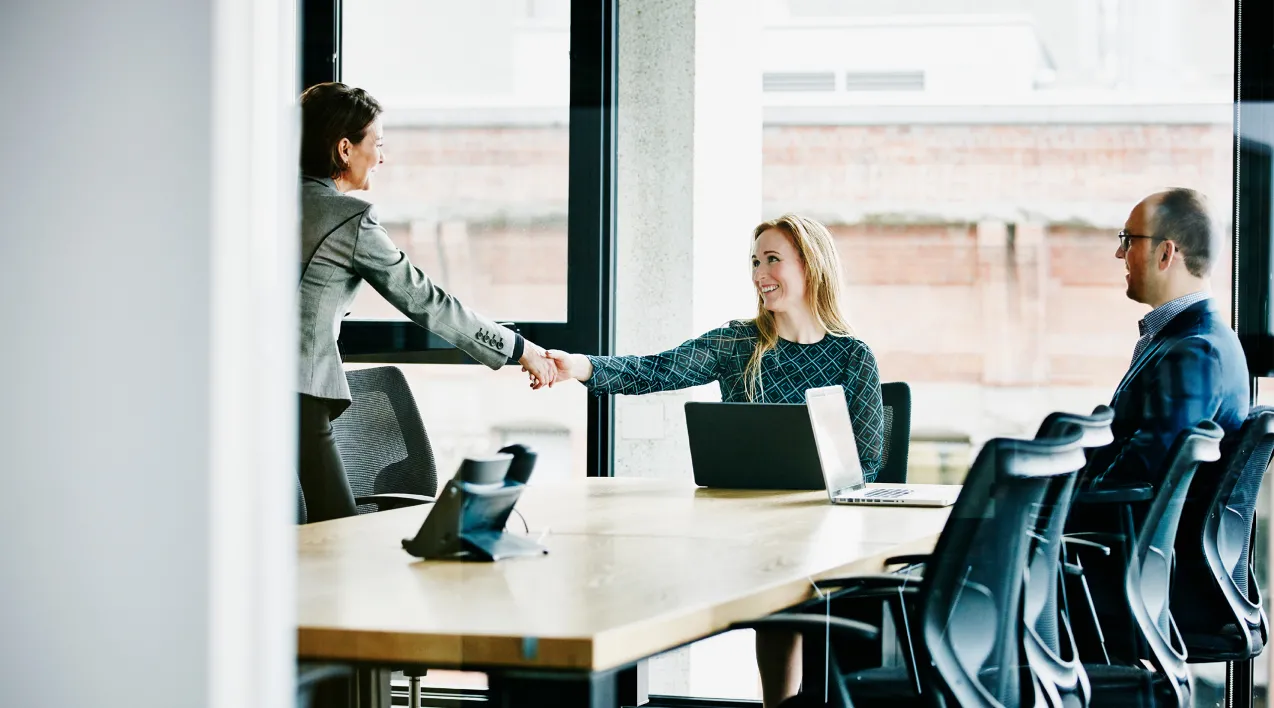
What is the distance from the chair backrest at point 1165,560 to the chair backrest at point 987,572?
0.74 m

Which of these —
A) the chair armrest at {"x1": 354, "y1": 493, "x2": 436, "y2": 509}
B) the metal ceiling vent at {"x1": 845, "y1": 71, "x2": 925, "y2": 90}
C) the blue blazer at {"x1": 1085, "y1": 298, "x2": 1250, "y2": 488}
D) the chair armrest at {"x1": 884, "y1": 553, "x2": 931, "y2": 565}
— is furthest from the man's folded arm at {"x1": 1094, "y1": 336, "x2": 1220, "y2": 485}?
the chair armrest at {"x1": 354, "y1": 493, "x2": 436, "y2": 509}

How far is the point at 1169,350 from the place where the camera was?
125 inches

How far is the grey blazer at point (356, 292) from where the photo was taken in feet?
9.18

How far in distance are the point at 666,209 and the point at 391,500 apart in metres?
1.43

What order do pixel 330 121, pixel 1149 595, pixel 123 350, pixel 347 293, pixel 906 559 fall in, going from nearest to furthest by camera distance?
pixel 123 350 < pixel 906 559 < pixel 330 121 < pixel 1149 595 < pixel 347 293

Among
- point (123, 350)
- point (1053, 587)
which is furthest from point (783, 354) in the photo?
point (123, 350)

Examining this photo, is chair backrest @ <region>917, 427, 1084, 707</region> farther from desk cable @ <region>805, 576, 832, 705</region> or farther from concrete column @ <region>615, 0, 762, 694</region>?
concrete column @ <region>615, 0, 762, 694</region>

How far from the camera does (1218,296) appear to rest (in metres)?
3.50

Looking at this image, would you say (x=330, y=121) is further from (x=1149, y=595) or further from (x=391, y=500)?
(x=1149, y=595)

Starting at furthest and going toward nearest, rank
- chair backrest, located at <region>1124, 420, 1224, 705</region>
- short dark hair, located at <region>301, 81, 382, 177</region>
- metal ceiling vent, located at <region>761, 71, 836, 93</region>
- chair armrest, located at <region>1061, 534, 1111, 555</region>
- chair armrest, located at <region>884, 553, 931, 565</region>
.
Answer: metal ceiling vent, located at <region>761, 71, 836, 93</region>, chair backrest, located at <region>1124, 420, 1224, 705</region>, chair armrest, located at <region>1061, 534, 1111, 555</region>, chair armrest, located at <region>884, 553, 931, 565</region>, short dark hair, located at <region>301, 81, 382, 177</region>

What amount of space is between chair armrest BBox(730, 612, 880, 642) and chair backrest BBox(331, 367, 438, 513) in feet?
5.75

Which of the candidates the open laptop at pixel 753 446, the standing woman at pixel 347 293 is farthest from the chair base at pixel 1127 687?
the standing woman at pixel 347 293

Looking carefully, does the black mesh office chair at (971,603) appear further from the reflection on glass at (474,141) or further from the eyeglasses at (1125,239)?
the reflection on glass at (474,141)

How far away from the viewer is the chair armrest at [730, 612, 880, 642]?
77.0 inches
